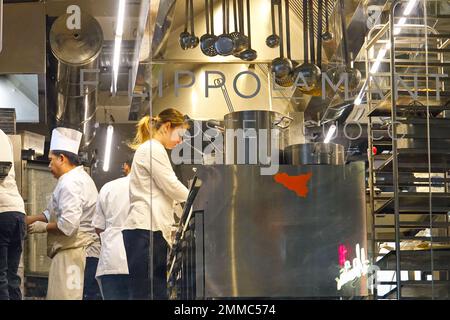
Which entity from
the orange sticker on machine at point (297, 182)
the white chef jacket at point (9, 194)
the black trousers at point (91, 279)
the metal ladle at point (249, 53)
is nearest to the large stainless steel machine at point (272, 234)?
the orange sticker on machine at point (297, 182)

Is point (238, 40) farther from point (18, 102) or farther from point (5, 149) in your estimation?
point (5, 149)

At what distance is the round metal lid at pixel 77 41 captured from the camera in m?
6.88

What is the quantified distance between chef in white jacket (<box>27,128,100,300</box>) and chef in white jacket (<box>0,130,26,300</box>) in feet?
0.20

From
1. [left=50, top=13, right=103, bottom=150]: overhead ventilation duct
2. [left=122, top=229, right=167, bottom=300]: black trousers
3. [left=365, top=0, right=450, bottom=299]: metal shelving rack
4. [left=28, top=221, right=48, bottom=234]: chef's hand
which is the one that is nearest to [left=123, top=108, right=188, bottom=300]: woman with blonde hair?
[left=122, top=229, right=167, bottom=300]: black trousers

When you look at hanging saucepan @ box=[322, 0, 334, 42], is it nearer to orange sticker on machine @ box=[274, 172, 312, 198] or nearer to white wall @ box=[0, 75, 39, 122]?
orange sticker on machine @ box=[274, 172, 312, 198]

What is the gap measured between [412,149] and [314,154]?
20.4 inches

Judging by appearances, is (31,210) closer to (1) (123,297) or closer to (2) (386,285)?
(1) (123,297)

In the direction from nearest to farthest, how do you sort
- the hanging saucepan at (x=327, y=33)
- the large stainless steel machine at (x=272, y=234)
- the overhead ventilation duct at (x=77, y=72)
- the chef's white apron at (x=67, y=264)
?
the large stainless steel machine at (x=272, y=234) → the chef's white apron at (x=67, y=264) → the overhead ventilation duct at (x=77, y=72) → the hanging saucepan at (x=327, y=33)

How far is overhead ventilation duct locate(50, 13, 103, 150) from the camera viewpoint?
22.4ft

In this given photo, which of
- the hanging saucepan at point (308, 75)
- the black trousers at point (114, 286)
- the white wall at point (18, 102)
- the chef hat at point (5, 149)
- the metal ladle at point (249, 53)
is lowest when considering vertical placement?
the black trousers at point (114, 286)

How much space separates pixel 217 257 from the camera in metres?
6.61

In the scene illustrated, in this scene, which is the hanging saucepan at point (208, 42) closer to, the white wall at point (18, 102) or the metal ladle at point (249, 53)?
the metal ladle at point (249, 53)

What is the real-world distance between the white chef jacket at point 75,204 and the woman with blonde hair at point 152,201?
0.16 metres

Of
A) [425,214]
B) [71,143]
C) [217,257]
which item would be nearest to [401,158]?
[425,214]
